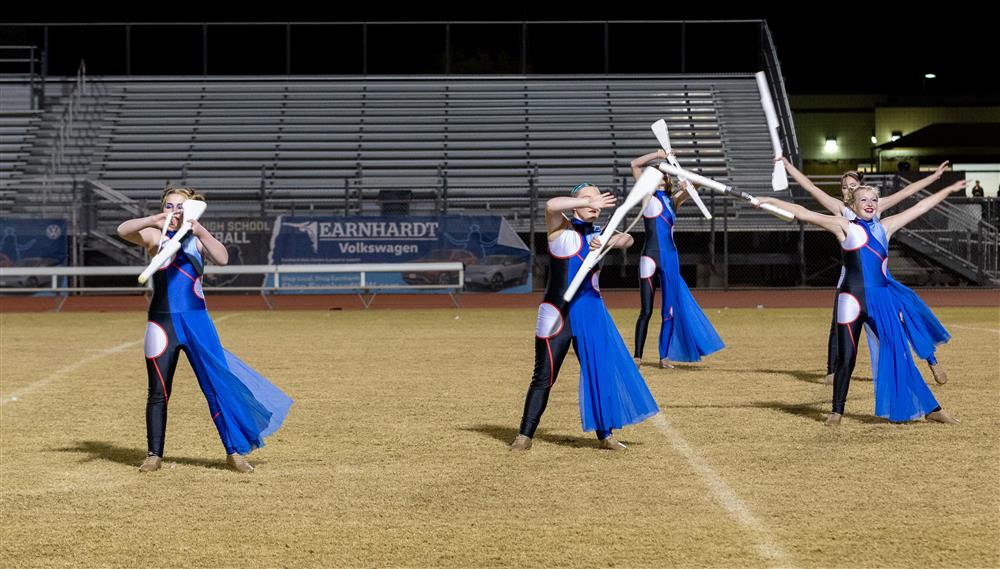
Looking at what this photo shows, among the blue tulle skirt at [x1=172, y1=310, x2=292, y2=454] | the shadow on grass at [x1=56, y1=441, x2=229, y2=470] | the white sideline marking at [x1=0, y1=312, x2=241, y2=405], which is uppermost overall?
the blue tulle skirt at [x1=172, y1=310, x2=292, y2=454]

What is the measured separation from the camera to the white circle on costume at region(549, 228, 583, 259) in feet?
26.3

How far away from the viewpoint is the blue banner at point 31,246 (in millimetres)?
25344

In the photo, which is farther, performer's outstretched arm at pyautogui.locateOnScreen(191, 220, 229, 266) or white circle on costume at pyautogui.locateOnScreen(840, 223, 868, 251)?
white circle on costume at pyautogui.locateOnScreen(840, 223, 868, 251)

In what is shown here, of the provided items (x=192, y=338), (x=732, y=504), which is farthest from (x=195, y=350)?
(x=732, y=504)

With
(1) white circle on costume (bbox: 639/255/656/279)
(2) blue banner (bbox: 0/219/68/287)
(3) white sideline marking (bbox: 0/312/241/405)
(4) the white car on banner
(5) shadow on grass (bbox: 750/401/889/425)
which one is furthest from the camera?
(4) the white car on banner

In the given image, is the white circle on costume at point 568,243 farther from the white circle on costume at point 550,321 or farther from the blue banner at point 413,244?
the blue banner at point 413,244

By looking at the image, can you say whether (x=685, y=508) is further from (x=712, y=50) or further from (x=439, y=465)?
(x=712, y=50)

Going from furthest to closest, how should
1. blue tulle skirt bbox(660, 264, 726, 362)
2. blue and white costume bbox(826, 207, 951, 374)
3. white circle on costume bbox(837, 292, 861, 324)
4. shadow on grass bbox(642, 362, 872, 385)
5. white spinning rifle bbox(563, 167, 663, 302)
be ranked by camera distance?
blue tulle skirt bbox(660, 264, 726, 362) < shadow on grass bbox(642, 362, 872, 385) < blue and white costume bbox(826, 207, 951, 374) < white circle on costume bbox(837, 292, 861, 324) < white spinning rifle bbox(563, 167, 663, 302)

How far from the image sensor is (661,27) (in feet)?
134

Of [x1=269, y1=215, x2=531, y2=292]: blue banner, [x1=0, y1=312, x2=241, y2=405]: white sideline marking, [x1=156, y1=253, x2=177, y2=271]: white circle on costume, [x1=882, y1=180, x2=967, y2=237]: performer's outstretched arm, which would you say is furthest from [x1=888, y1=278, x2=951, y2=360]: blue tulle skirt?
[x1=269, y1=215, x2=531, y2=292]: blue banner

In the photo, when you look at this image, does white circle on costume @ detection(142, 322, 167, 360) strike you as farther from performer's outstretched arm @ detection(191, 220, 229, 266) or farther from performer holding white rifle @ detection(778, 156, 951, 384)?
performer holding white rifle @ detection(778, 156, 951, 384)

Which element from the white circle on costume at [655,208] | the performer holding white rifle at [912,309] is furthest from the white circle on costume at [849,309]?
the white circle on costume at [655,208]

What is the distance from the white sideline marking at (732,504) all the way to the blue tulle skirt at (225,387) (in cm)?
265

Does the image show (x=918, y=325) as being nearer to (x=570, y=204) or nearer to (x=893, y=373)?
(x=893, y=373)
